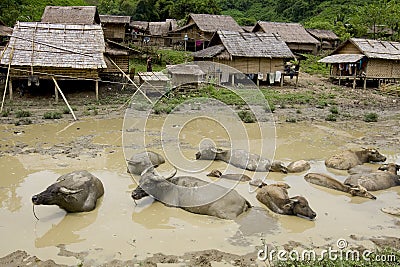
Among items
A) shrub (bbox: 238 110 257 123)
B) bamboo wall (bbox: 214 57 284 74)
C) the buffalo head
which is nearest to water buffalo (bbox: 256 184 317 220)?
the buffalo head

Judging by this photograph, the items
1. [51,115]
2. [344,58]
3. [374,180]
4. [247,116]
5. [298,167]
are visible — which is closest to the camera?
[374,180]

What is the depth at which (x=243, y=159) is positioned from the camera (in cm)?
962

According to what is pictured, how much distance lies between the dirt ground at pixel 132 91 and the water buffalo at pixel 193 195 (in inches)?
48.9

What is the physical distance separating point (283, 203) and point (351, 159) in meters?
3.70

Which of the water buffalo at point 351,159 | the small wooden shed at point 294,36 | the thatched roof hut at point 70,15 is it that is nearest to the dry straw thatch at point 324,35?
the small wooden shed at point 294,36

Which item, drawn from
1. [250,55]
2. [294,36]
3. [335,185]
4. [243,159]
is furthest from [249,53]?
[335,185]

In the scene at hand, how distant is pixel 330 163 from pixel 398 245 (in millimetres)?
4104

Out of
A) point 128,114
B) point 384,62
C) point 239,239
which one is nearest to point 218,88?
point 128,114

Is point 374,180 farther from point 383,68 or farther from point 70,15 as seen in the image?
point 70,15

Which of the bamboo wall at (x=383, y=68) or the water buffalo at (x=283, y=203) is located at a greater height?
the bamboo wall at (x=383, y=68)

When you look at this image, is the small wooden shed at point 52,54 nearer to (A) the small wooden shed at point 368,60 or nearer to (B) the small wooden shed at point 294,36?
(A) the small wooden shed at point 368,60

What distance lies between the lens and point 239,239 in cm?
609

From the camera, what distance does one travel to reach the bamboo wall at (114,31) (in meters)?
32.7

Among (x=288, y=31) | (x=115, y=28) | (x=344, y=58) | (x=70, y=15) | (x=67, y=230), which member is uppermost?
(x=70, y=15)
